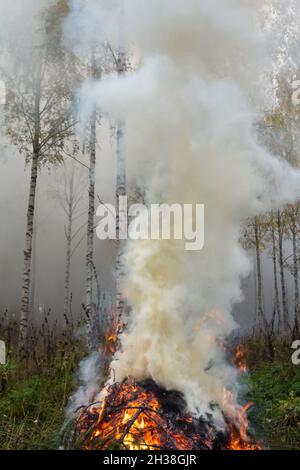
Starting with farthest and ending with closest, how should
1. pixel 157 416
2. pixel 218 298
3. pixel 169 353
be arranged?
pixel 218 298 < pixel 169 353 < pixel 157 416

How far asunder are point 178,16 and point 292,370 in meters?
5.88

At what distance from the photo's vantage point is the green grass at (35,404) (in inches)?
191

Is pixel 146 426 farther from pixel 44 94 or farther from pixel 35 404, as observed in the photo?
pixel 44 94

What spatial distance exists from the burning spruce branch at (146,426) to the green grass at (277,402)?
670 mm

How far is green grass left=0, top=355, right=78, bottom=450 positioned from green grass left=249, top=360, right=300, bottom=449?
2.64 m

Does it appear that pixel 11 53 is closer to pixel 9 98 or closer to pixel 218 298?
pixel 9 98

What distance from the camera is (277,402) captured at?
643 centimetres

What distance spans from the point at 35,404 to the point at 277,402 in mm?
3546

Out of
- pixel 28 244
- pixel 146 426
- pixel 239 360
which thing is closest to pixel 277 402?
pixel 239 360

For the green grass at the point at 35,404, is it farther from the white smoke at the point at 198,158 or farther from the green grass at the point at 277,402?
the green grass at the point at 277,402

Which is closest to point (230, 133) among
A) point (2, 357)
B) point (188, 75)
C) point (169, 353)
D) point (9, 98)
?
point (188, 75)

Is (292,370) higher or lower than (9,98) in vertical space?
lower

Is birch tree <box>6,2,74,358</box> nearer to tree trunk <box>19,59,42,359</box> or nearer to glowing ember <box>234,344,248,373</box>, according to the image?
tree trunk <box>19,59,42,359</box>

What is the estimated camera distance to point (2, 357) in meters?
7.40
